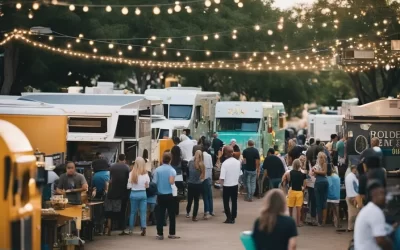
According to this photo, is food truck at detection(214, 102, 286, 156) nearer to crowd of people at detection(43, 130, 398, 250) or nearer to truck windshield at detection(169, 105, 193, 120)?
truck windshield at detection(169, 105, 193, 120)

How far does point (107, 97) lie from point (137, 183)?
933cm

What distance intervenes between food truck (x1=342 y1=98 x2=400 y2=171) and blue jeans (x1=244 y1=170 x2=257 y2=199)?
300cm

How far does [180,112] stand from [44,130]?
16831 mm

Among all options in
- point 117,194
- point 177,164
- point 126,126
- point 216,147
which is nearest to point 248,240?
point 117,194

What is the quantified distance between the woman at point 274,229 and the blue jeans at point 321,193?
1285 cm

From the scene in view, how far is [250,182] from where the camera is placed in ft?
102

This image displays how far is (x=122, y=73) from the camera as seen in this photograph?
69.4 metres

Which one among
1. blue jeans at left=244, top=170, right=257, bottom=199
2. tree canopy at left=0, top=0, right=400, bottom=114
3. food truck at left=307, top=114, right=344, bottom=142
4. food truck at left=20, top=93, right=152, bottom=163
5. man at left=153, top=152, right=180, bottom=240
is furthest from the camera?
food truck at left=307, top=114, right=344, bottom=142

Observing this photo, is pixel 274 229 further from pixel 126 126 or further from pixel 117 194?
pixel 126 126

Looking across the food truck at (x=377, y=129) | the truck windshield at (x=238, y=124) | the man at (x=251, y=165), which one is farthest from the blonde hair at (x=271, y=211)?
the truck windshield at (x=238, y=124)

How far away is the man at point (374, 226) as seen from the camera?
12.0 meters

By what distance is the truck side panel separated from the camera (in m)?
24.2

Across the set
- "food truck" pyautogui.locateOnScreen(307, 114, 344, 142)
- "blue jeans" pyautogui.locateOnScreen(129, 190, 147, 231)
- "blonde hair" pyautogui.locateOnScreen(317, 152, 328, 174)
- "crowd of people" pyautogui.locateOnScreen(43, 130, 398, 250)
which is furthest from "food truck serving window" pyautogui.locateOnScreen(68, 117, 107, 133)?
"food truck" pyautogui.locateOnScreen(307, 114, 344, 142)

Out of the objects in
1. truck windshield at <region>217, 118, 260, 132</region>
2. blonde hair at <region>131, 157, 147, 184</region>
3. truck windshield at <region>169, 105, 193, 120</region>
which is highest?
truck windshield at <region>169, 105, 193, 120</region>
